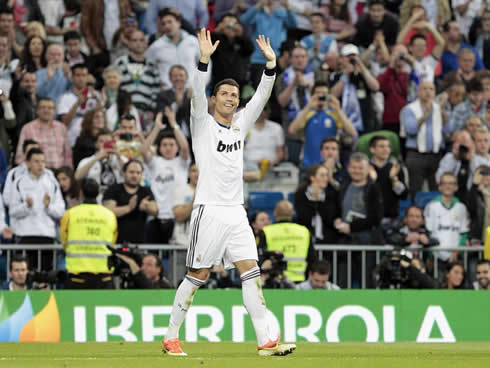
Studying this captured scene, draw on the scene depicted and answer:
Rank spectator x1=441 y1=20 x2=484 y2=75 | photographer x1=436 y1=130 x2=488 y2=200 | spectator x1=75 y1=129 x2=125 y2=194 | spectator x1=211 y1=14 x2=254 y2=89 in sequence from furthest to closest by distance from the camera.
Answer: spectator x1=441 y1=20 x2=484 y2=75 → spectator x1=211 y1=14 x2=254 y2=89 → photographer x1=436 y1=130 x2=488 y2=200 → spectator x1=75 y1=129 x2=125 y2=194

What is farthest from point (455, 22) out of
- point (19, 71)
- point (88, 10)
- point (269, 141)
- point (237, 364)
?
point (237, 364)

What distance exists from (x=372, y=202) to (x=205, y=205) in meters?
6.63

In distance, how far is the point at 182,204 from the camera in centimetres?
1656

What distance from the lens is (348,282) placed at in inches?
643

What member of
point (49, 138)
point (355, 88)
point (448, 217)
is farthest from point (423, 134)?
point (49, 138)

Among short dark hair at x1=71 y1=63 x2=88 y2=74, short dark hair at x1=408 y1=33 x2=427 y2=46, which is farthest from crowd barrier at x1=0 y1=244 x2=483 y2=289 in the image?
short dark hair at x1=408 y1=33 x2=427 y2=46

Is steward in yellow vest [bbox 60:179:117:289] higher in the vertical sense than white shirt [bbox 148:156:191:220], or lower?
lower

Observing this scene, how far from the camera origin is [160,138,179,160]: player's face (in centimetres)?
1759

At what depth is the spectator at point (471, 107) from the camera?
19422 mm

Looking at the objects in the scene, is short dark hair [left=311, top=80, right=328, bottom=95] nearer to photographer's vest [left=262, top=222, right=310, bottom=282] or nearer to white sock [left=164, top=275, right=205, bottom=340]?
photographer's vest [left=262, top=222, right=310, bottom=282]

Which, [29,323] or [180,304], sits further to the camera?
[29,323]

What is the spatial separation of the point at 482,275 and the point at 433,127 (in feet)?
12.8

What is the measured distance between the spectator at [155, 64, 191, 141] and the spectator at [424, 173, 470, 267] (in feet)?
13.9

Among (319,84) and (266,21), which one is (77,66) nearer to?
(266,21)
